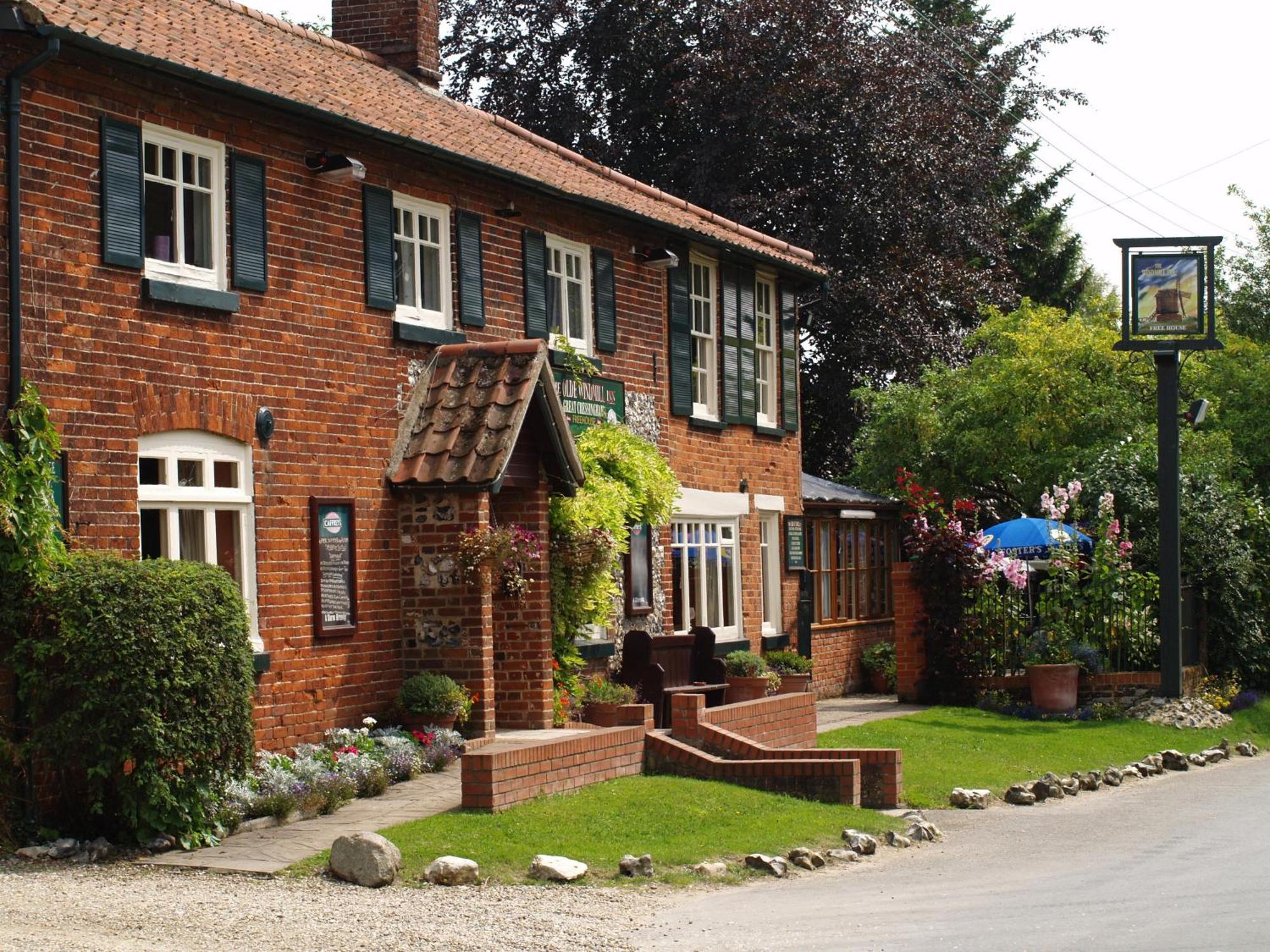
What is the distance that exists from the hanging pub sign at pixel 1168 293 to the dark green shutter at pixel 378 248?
11.6m

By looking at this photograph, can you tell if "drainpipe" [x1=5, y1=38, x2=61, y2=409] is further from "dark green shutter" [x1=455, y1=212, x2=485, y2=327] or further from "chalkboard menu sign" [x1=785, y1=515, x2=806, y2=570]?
"chalkboard menu sign" [x1=785, y1=515, x2=806, y2=570]

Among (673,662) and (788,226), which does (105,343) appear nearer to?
(673,662)

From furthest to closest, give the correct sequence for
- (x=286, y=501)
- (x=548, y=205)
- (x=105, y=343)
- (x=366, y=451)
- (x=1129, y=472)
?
1. (x=1129, y=472)
2. (x=548, y=205)
3. (x=366, y=451)
4. (x=286, y=501)
5. (x=105, y=343)

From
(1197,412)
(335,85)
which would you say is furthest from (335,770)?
(1197,412)

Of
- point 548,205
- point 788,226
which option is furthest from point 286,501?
point 788,226

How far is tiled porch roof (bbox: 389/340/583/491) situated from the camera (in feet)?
49.1

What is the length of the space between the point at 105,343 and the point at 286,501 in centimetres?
233

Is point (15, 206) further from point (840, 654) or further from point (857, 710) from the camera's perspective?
point (840, 654)

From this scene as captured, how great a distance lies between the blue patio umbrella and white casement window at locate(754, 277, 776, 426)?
3.76 meters

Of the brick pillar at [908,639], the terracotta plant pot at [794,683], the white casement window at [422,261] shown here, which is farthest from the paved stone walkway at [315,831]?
the brick pillar at [908,639]

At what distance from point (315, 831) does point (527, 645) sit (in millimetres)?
4379

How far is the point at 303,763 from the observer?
13055mm

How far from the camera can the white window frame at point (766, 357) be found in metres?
23.2

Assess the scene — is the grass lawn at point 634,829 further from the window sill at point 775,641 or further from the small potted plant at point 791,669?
the window sill at point 775,641
